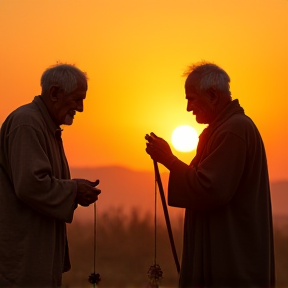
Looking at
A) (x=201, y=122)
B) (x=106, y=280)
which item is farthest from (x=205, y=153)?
(x=106, y=280)

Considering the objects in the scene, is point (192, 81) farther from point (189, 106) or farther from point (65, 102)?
point (65, 102)

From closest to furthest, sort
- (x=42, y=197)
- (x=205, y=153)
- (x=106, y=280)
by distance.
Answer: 1. (x=42, y=197)
2. (x=205, y=153)
3. (x=106, y=280)

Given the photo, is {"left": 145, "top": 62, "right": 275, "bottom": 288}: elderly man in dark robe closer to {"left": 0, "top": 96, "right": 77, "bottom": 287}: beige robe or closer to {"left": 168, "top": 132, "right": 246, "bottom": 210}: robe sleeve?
{"left": 168, "top": 132, "right": 246, "bottom": 210}: robe sleeve

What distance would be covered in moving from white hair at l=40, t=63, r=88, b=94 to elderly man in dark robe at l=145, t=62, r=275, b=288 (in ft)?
2.49

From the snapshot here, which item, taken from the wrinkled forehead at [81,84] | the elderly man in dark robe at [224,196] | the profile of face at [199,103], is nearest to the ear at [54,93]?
the wrinkled forehead at [81,84]

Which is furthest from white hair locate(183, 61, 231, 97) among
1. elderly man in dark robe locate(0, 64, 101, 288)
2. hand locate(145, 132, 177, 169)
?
elderly man in dark robe locate(0, 64, 101, 288)

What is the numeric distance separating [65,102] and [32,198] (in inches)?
35.0

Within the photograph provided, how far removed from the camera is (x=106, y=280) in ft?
41.5

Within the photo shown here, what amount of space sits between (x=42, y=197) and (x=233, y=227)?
158 cm

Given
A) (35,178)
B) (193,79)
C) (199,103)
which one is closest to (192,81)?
(193,79)

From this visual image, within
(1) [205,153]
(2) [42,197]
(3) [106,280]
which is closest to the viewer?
(2) [42,197]

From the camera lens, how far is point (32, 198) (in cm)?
705

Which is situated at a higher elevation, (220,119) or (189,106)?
(189,106)

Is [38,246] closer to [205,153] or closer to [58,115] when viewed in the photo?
[58,115]
